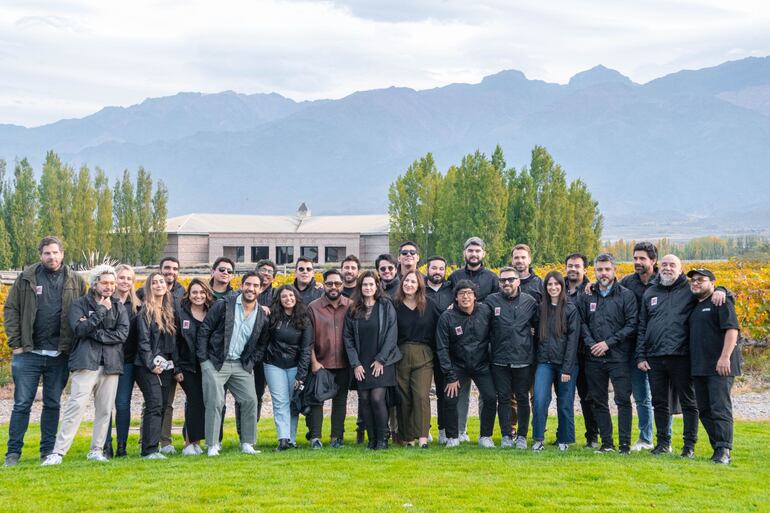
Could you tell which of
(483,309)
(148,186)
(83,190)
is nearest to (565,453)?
(483,309)

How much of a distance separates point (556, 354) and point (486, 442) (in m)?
1.21

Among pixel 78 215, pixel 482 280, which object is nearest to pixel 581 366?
pixel 482 280

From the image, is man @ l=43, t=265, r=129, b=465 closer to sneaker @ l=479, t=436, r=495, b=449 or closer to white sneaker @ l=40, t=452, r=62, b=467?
white sneaker @ l=40, t=452, r=62, b=467

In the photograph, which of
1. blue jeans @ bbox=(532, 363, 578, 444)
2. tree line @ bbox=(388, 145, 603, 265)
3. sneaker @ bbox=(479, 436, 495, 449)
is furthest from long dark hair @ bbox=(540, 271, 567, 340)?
tree line @ bbox=(388, 145, 603, 265)

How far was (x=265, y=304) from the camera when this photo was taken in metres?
9.02

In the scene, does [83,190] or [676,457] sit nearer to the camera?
[676,457]

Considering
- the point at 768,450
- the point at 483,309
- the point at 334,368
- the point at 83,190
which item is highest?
the point at 83,190

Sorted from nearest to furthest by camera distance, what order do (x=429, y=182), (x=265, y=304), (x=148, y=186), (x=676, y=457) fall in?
(x=676, y=457), (x=265, y=304), (x=429, y=182), (x=148, y=186)

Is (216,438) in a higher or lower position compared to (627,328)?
lower

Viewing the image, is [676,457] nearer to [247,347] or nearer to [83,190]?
[247,347]

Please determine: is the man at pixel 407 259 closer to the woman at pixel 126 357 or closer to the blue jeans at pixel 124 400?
the woman at pixel 126 357

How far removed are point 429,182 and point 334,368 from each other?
2980cm

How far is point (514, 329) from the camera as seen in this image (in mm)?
8281

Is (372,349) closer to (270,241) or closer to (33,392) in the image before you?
(33,392)
